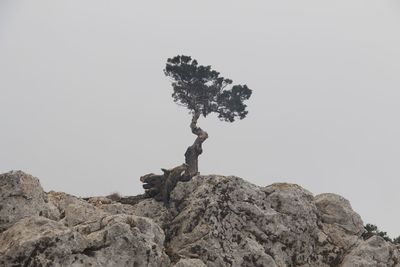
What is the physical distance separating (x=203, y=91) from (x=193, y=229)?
30777 millimetres

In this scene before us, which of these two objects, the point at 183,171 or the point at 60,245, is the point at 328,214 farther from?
the point at 60,245

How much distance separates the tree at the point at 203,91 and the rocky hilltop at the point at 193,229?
964 inches

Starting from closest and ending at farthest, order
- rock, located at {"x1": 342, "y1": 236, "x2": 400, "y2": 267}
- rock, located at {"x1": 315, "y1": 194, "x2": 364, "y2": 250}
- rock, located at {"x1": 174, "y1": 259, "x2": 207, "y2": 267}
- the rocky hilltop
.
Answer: the rocky hilltop < rock, located at {"x1": 174, "y1": 259, "x2": 207, "y2": 267} < rock, located at {"x1": 342, "y1": 236, "x2": 400, "y2": 267} < rock, located at {"x1": 315, "y1": 194, "x2": 364, "y2": 250}

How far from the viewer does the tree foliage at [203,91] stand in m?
56.8

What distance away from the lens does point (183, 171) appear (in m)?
35.5

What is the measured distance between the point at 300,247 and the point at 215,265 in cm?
692

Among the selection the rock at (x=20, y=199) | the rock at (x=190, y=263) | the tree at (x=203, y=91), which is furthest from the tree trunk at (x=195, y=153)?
the rock at (x=190, y=263)

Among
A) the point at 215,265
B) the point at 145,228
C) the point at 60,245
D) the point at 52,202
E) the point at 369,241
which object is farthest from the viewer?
the point at 369,241

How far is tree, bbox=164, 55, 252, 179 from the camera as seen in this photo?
186 feet

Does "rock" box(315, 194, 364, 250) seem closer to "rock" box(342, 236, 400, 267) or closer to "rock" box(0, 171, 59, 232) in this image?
"rock" box(342, 236, 400, 267)

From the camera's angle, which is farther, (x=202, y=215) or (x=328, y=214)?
(x=328, y=214)

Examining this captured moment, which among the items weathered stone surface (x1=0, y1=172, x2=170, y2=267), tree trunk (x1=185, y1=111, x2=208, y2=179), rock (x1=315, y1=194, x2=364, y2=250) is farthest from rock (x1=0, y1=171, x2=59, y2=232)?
tree trunk (x1=185, y1=111, x2=208, y2=179)

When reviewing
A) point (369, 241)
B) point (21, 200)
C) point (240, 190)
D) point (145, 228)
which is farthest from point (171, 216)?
point (369, 241)

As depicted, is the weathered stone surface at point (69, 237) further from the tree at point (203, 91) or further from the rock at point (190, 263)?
the tree at point (203, 91)
